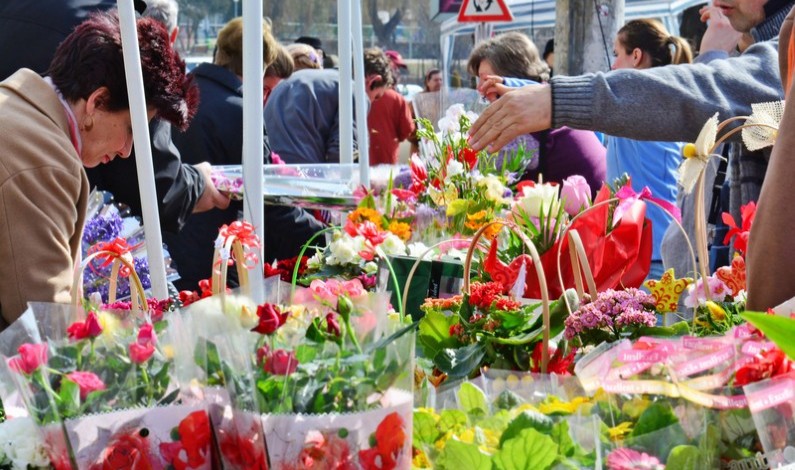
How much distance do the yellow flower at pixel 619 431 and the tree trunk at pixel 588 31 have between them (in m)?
5.65

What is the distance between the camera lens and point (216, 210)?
4.05m

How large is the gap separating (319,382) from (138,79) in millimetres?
1275

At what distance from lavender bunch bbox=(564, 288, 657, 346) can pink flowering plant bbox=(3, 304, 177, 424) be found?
2.07 ft

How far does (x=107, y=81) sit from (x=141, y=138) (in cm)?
18

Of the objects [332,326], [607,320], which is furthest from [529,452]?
[607,320]

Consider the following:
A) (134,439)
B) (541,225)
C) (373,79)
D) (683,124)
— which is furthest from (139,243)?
(373,79)

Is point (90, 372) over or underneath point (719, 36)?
underneath

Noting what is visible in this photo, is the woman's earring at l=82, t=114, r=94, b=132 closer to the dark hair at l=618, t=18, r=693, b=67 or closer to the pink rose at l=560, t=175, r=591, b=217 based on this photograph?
the pink rose at l=560, t=175, r=591, b=217

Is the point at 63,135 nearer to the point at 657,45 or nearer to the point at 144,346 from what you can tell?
the point at 144,346

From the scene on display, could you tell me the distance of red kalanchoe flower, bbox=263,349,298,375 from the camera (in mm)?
1208

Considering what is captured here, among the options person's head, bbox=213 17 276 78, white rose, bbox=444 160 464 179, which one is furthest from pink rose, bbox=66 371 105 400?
person's head, bbox=213 17 276 78

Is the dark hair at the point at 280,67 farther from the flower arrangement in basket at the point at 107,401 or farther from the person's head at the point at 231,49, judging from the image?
the flower arrangement in basket at the point at 107,401

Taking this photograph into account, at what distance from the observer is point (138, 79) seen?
7.44ft

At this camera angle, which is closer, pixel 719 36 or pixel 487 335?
pixel 487 335
